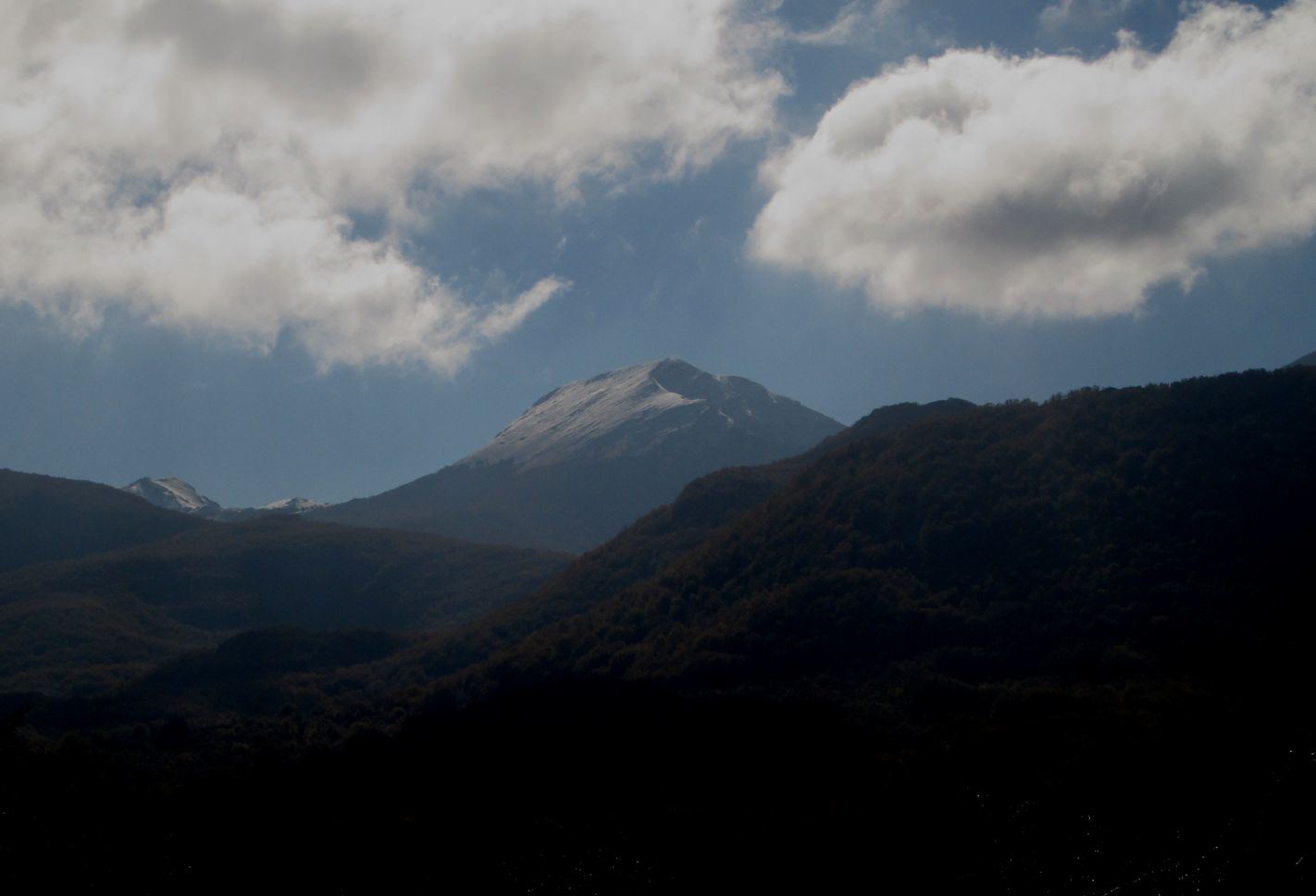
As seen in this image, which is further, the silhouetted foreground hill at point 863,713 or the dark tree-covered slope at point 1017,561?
the dark tree-covered slope at point 1017,561

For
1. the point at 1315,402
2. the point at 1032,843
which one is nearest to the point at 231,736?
the point at 1032,843

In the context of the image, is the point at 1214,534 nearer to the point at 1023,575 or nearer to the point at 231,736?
the point at 1023,575

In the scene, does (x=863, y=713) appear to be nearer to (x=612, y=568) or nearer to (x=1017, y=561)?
(x=1017, y=561)

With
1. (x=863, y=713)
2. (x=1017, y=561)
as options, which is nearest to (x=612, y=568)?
(x=1017, y=561)

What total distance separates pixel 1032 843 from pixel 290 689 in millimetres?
115313

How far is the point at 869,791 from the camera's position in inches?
2852

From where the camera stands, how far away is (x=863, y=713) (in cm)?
9831

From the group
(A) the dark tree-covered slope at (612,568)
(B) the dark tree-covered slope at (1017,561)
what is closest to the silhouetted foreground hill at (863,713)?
(B) the dark tree-covered slope at (1017,561)

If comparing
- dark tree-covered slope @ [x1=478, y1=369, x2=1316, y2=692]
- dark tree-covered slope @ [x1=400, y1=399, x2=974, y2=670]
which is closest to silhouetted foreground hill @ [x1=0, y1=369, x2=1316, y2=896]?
dark tree-covered slope @ [x1=478, y1=369, x2=1316, y2=692]

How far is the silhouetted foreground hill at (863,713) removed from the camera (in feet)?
205

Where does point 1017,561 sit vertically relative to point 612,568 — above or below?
below


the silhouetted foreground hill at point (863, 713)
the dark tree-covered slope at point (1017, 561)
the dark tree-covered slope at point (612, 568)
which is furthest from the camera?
the dark tree-covered slope at point (612, 568)

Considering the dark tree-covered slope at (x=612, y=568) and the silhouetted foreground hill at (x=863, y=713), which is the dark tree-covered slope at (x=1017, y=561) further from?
the dark tree-covered slope at (x=612, y=568)

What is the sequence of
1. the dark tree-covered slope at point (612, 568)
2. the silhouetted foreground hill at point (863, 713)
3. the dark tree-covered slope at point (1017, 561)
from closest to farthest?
the silhouetted foreground hill at point (863, 713) → the dark tree-covered slope at point (1017, 561) → the dark tree-covered slope at point (612, 568)
